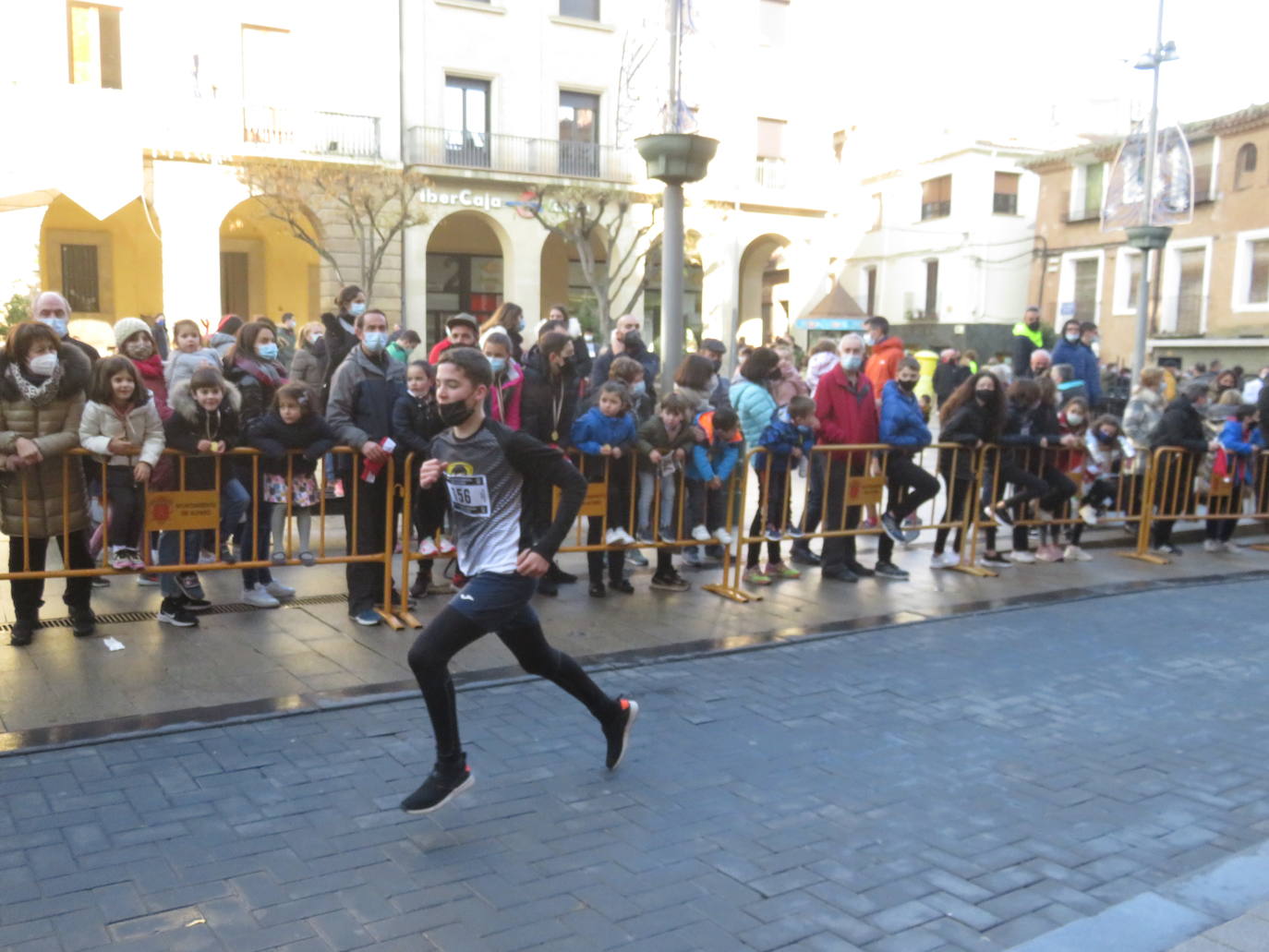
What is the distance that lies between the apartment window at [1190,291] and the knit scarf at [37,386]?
116 ft

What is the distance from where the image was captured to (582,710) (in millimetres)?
5617

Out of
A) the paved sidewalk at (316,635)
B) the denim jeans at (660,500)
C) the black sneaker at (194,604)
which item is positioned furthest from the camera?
the denim jeans at (660,500)

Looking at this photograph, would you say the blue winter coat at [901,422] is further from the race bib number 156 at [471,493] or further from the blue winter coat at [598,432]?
the race bib number 156 at [471,493]

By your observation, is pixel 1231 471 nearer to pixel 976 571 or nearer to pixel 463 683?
pixel 976 571

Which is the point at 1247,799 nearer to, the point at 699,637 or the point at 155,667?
the point at 699,637

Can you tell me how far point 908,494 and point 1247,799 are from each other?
15.3 ft

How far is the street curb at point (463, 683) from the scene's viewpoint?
500 cm

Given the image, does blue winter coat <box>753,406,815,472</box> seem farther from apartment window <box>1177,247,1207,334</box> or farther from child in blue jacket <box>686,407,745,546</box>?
apartment window <box>1177,247,1207,334</box>

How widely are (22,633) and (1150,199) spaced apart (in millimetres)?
14194

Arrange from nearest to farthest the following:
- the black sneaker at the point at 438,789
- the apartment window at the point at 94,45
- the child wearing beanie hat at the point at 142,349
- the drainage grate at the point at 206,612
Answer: the black sneaker at the point at 438,789, the drainage grate at the point at 206,612, the child wearing beanie hat at the point at 142,349, the apartment window at the point at 94,45

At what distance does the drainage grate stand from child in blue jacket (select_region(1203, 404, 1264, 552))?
876cm

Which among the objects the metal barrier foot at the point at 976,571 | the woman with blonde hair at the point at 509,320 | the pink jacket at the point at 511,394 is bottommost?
the metal barrier foot at the point at 976,571

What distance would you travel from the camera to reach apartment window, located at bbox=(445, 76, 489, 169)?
2869 cm

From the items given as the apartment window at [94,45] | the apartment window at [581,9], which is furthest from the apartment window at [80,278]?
the apartment window at [581,9]
